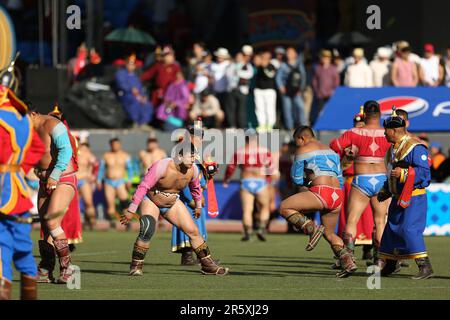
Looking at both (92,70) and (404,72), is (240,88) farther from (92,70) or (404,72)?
(404,72)

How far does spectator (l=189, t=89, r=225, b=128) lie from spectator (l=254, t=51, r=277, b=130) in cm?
117

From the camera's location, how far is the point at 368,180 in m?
18.4

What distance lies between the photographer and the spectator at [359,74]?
29.5 metres

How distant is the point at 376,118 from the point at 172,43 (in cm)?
1718

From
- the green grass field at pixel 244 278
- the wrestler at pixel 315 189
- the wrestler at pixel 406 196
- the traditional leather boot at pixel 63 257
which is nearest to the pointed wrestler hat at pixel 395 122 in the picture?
the wrestler at pixel 406 196

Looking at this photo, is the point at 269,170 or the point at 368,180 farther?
the point at 269,170

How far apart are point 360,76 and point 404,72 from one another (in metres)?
0.95

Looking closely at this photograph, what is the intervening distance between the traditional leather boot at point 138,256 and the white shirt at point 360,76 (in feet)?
43.1

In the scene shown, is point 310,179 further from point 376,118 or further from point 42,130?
point 42,130

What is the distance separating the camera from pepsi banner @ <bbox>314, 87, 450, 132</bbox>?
27984 millimetres

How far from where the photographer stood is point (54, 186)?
16016mm

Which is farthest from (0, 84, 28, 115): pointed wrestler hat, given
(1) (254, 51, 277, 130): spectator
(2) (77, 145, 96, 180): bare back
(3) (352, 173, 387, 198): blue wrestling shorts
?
(1) (254, 51, 277, 130): spectator
